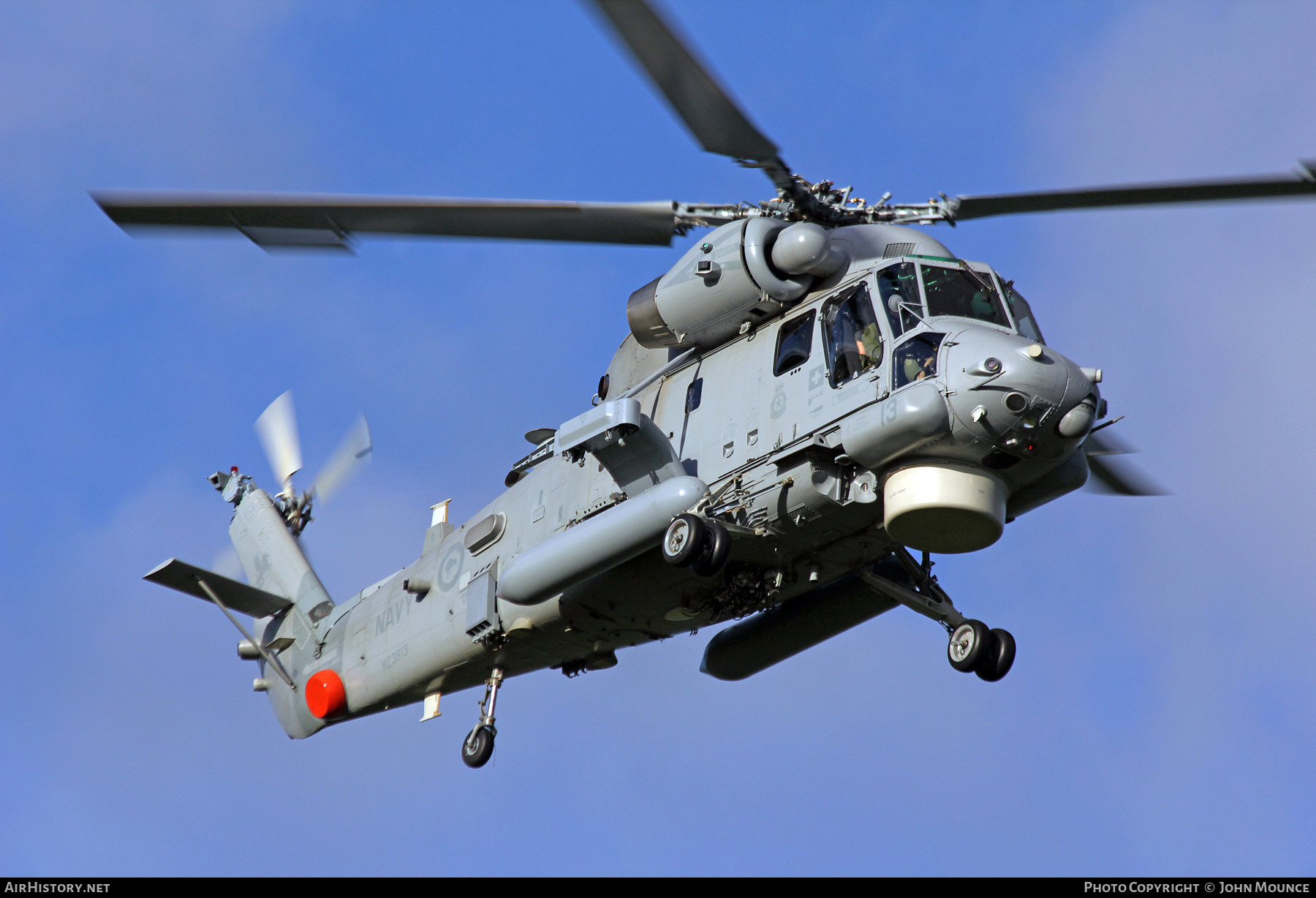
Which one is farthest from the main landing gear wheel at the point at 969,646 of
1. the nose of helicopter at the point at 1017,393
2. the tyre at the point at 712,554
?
the tyre at the point at 712,554

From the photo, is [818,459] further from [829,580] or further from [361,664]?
[361,664]

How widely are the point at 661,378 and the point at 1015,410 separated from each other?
15.2ft

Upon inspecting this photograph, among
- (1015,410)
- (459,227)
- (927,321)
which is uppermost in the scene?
(459,227)

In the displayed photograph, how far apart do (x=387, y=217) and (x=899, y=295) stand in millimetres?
5185

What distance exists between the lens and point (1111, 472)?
18.3m

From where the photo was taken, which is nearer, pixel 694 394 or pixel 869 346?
pixel 869 346

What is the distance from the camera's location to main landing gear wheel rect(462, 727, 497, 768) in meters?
19.0

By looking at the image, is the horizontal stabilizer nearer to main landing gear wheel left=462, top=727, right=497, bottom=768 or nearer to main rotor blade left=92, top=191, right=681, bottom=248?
main landing gear wheel left=462, top=727, right=497, bottom=768

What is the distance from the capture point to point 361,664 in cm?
2081

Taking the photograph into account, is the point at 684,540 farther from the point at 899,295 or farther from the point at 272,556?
the point at 272,556

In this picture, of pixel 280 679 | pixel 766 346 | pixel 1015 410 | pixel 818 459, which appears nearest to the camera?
pixel 1015 410

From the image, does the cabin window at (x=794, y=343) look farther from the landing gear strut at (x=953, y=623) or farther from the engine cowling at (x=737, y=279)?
the landing gear strut at (x=953, y=623)

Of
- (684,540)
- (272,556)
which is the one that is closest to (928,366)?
(684,540)

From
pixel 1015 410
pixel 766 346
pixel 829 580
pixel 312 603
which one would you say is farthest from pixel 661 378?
pixel 312 603
